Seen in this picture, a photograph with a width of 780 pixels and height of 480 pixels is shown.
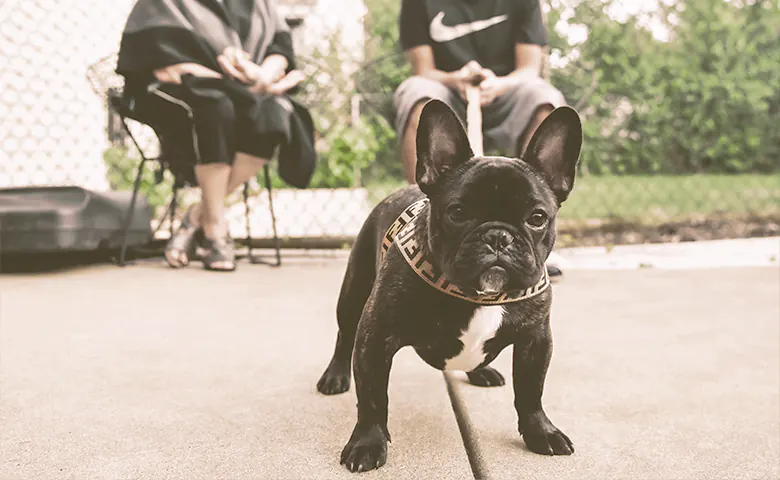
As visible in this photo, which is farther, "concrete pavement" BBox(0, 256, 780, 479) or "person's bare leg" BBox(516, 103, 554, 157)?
"person's bare leg" BBox(516, 103, 554, 157)

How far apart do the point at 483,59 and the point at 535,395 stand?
2.41m

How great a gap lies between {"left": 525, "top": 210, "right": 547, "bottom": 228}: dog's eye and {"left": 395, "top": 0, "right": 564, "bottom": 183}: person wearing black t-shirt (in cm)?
203

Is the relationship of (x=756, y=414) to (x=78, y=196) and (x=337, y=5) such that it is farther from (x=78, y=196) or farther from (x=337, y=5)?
(x=337, y=5)

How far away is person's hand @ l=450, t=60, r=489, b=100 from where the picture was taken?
288 cm

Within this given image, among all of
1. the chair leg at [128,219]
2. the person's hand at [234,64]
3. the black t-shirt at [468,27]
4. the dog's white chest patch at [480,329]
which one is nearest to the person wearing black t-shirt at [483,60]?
the black t-shirt at [468,27]

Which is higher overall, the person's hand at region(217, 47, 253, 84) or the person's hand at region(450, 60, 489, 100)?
the person's hand at region(217, 47, 253, 84)

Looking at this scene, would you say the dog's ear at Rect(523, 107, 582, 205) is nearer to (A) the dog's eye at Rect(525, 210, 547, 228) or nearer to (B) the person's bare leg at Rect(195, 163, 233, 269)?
(A) the dog's eye at Rect(525, 210, 547, 228)

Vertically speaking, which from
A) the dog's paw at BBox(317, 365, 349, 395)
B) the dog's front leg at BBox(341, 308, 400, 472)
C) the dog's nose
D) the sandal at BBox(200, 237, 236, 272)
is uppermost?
the dog's nose

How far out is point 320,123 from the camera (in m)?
5.13

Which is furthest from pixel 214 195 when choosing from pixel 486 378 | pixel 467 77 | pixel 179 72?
pixel 486 378

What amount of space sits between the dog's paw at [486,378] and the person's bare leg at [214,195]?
6.70ft

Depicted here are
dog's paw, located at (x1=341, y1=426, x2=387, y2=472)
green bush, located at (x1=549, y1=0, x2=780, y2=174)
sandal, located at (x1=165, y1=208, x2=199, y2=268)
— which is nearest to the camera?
dog's paw, located at (x1=341, y1=426, x2=387, y2=472)

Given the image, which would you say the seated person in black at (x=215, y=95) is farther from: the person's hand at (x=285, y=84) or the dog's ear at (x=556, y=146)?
the dog's ear at (x=556, y=146)

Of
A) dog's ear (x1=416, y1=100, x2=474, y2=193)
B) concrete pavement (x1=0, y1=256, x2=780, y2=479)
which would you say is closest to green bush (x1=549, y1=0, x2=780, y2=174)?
concrete pavement (x1=0, y1=256, x2=780, y2=479)
